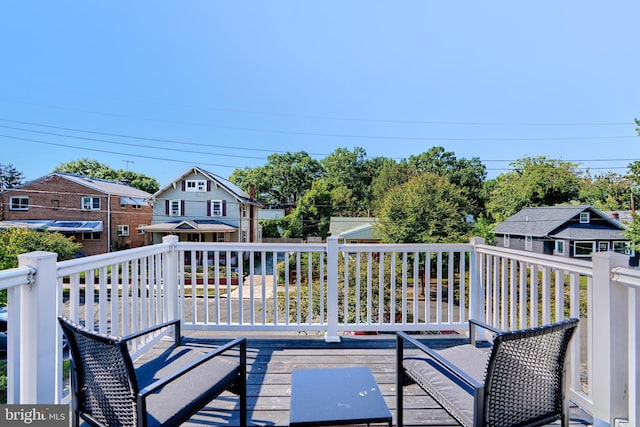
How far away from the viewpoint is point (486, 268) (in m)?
3.20

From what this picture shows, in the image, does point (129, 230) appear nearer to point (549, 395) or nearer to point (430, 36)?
point (430, 36)

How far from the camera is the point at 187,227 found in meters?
19.5

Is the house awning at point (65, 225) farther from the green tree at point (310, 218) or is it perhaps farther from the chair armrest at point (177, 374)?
the chair armrest at point (177, 374)

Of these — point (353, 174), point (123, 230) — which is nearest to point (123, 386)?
point (123, 230)

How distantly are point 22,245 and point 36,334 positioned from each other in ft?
45.8

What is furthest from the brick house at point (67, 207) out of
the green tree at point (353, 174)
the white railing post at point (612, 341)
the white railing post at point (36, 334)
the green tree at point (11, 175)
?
the white railing post at point (612, 341)

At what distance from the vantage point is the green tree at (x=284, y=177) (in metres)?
32.1

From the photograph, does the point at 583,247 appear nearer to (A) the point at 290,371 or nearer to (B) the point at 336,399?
(A) the point at 290,371

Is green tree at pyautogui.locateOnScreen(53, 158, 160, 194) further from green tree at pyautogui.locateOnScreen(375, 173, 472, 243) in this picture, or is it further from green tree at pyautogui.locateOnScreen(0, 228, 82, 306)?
green tree at pyautogui.locateOnScreen(375, 173, 472, 243)

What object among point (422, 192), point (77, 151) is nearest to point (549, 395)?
point (422, 192)

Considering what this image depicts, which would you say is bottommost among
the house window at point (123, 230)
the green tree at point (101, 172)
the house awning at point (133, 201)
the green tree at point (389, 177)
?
the house window at point (123, 230)

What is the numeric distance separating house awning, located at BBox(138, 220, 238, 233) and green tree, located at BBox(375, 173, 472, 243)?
9201mm

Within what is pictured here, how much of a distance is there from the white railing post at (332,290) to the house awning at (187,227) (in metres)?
17.0

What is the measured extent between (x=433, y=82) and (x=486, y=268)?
15.2 metres
